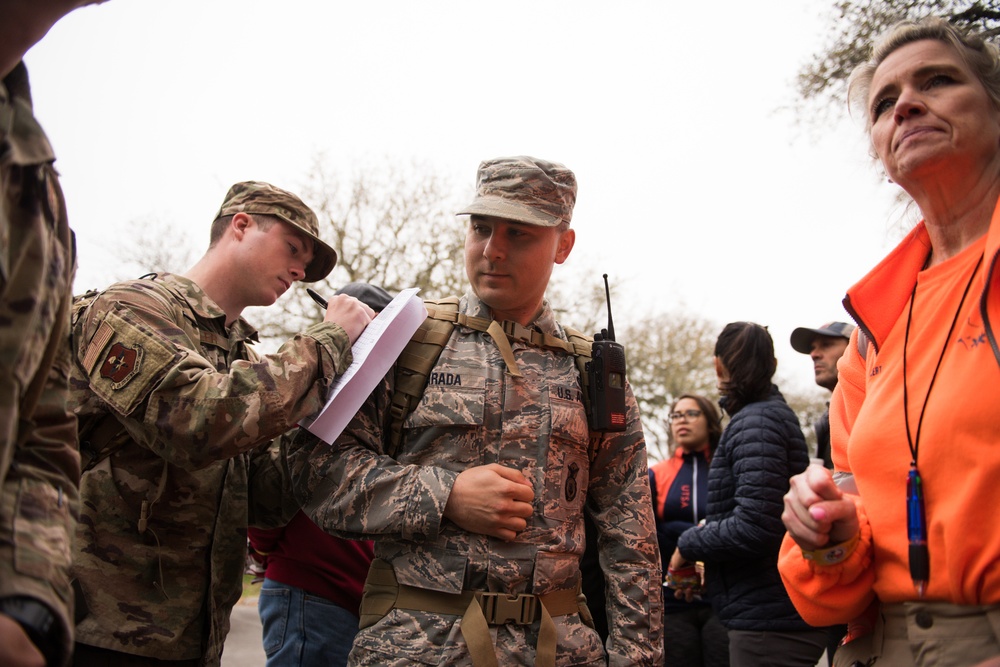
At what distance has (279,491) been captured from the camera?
2.86 m

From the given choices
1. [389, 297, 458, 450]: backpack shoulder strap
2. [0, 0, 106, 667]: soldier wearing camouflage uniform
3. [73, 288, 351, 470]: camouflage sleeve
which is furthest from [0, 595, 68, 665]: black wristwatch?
[389, 297, 458, 450]: backpack shoulder strap

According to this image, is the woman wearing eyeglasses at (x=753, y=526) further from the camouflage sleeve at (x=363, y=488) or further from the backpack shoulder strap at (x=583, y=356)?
the camouflage sleeve at (x=363, y=488)

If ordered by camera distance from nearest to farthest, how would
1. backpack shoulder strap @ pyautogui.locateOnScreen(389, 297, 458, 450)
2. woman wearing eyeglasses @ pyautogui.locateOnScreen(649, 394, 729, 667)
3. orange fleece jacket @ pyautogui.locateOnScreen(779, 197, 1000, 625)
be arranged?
orange fleece jacket @ pyautogui.locateOnScreen(779, 197, 1000, 625)
backpack shoulder strap @ pyautogui.locateOnScreen(389, 297, 458, 450)
woman wearing eyeglasses @ pyautogui.locateOnScreen(649, 394, 729, 667)

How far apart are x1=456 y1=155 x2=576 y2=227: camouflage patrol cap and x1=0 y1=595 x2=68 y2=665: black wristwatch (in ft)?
6.03

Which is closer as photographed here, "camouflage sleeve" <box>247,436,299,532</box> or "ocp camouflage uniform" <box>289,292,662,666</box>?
"ocp camouflage uniform" <box>289,292,662,666</box>

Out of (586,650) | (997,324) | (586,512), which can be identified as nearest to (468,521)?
(586,650)

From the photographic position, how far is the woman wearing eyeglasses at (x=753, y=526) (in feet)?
11.9

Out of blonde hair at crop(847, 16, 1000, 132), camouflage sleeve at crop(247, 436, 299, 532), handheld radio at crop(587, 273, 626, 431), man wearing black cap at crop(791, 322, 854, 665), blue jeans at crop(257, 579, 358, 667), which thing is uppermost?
blonde hair at crop(847, 16, 1000, 132)

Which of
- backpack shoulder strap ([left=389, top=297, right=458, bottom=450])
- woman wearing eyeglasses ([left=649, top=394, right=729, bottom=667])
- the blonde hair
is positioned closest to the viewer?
the blonde hair

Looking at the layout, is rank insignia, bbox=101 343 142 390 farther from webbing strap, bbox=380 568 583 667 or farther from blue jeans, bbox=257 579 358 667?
blue jeans, bbox=257 579 358 667

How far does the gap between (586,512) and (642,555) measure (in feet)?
1.12

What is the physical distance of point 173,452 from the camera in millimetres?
2279

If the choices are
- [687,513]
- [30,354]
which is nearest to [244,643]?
[687,513]

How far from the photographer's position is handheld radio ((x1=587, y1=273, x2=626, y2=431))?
9.11ft
